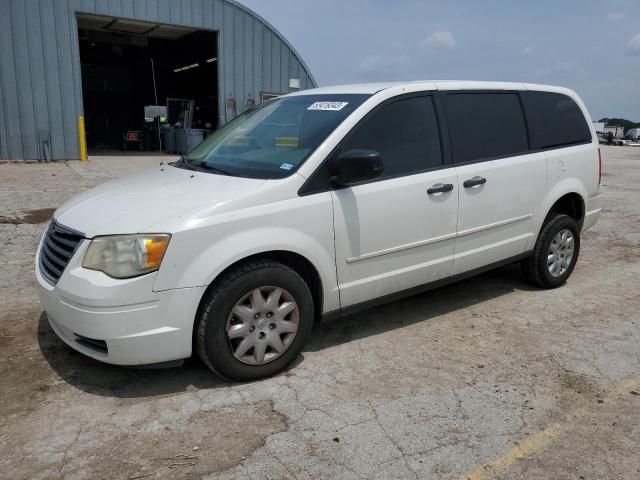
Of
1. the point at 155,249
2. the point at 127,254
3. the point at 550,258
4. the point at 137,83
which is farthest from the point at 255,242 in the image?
the point at 137,83

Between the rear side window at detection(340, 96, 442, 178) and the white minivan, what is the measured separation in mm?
10

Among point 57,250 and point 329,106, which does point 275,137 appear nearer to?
point 329,106

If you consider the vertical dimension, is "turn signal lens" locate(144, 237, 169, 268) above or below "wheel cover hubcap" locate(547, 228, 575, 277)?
above

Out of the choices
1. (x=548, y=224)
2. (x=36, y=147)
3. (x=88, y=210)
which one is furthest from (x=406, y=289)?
(x=36, y=147)

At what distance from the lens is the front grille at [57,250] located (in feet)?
10.1

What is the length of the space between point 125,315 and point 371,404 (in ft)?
4.71

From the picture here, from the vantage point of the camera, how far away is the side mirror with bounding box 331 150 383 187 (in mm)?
3309

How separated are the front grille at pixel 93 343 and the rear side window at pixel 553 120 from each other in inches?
147

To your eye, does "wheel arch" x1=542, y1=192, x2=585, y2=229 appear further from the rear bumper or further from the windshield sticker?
the windshield sticker

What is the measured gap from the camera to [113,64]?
28.0m

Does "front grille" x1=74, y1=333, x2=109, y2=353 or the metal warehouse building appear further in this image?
the metal warehouse building

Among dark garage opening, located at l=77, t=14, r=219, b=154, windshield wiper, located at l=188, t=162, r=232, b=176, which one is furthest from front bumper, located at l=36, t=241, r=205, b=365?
dark garage opening, located at l=77, t=14, r=219, b=154

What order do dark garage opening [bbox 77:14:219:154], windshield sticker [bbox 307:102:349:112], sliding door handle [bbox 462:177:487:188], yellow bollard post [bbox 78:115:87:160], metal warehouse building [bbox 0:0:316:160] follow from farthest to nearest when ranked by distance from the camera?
dark garage opening [bbox 77:14:219:154] → yellow bollard post [bbox 78:115:87:160] → metal warehouse building [bbox 0:0:316:160] → sliding door handle [bbox 462:177:487:188] → windshield sticker [bbox 307:102:349:112]

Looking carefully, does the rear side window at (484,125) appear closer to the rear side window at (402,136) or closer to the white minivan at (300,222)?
the white minivan at (300,222)
